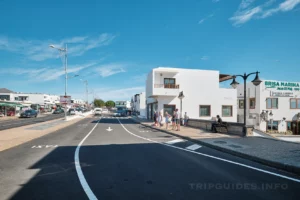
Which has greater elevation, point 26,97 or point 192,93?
point 26,97

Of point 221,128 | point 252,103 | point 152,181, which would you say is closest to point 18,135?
point 152,181

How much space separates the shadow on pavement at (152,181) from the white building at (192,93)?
20477 millimetres

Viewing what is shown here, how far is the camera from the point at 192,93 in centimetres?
2914

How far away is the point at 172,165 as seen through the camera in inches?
260

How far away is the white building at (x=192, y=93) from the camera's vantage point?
27.9 metres

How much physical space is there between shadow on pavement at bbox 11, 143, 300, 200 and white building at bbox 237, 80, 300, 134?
2834 cm

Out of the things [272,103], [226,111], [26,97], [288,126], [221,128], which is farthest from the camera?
[26,97]

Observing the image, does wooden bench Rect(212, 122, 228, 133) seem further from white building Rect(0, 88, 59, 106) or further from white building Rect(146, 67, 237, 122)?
white building Rect(0, 88, 59, 106)

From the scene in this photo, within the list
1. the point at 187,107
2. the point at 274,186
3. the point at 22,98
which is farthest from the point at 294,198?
the point at 22,98

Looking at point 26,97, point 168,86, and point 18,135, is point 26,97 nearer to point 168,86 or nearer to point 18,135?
point 168,86

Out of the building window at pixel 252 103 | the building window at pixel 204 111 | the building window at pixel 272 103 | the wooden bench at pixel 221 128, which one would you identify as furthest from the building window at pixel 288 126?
the wooden bench at pixel 221 128

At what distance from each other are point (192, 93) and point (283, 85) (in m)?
16.6

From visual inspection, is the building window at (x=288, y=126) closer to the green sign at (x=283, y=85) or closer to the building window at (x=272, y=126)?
the building window at (x=272, y=126)

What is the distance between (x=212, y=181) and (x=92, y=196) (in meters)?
3.11
